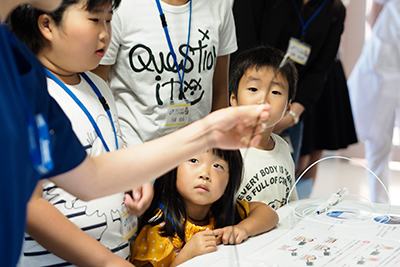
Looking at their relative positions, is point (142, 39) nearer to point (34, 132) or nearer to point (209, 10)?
point (209, 10)

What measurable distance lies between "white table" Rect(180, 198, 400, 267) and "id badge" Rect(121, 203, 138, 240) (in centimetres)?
19

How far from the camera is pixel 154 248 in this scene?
121 cm

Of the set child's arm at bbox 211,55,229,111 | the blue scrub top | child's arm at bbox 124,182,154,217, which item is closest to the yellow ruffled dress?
child's arm at bbox 124,182,154,217

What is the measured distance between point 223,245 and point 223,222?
18 centimetres

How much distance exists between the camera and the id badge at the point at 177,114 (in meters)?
1.49

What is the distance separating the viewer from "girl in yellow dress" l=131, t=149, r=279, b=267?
1.20 m

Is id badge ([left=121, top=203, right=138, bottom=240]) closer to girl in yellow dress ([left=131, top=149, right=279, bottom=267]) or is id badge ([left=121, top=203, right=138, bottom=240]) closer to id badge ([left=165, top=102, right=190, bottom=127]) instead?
girl in yellow dress ([left=131, top=149, right=279, bottom=267])

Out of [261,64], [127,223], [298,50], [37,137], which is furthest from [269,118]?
[37,137]

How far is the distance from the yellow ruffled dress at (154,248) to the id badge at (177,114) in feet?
1.24

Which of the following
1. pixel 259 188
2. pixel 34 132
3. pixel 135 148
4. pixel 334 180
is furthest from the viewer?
pixel 334 180

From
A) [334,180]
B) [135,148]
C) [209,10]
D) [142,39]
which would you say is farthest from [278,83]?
[334,180]

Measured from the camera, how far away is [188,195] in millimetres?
1283

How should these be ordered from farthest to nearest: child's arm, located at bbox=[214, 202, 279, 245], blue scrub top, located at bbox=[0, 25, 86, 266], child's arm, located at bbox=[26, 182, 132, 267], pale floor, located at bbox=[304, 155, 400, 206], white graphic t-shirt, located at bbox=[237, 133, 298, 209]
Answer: pale floor, located at bbox=[304, 155, 400, 206]
white graphic t-shirt, located at bbox=[237, 133, 298, 209]
child's arm, located at bbox=[214, 202, 279, 245]
child's arm, located at bbox=[26, 182, 132, 267]
blue scrub top, located at bbox=[0, 25, 86, 266]

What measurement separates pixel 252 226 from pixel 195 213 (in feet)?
0.63
